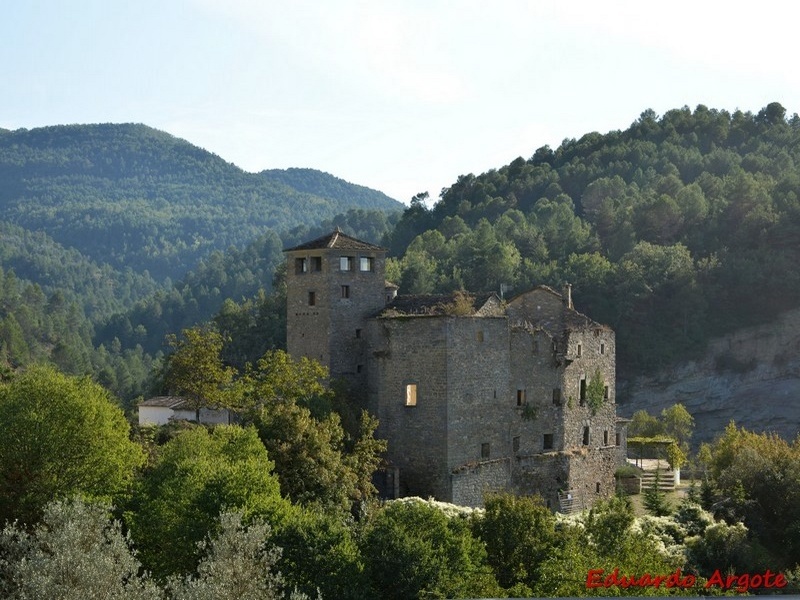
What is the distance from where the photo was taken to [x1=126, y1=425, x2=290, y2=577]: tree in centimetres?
3325

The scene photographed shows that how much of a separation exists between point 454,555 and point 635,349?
194 ft

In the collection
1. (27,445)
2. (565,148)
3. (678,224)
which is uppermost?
(565,148)

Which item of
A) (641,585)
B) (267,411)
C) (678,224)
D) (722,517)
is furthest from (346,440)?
(678,224)

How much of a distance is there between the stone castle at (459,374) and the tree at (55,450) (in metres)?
10.4

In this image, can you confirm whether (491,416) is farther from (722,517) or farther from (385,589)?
(385,589)

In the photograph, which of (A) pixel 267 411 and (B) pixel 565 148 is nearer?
(A) pixel 267 411

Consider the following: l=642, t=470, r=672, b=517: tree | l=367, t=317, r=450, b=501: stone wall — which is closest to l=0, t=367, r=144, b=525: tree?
l=367, t=317, r=450, b=501: stone wall

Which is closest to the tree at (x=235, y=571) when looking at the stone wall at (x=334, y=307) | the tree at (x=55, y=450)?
the tree at (x=55, y=450)

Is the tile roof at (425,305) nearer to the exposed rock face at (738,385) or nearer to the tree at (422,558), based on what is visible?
the tree at (422,558)

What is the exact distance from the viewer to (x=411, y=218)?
129125 millimetres

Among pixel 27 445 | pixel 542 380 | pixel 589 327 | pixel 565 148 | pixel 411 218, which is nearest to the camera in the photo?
pixel 27 445

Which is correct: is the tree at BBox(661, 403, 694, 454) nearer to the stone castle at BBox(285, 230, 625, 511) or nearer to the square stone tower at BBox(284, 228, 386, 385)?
the stone castle at BBox(285, 230, 625, 511)

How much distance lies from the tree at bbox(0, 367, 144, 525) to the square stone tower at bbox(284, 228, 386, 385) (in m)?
9.91

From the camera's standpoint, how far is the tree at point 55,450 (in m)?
37.2
